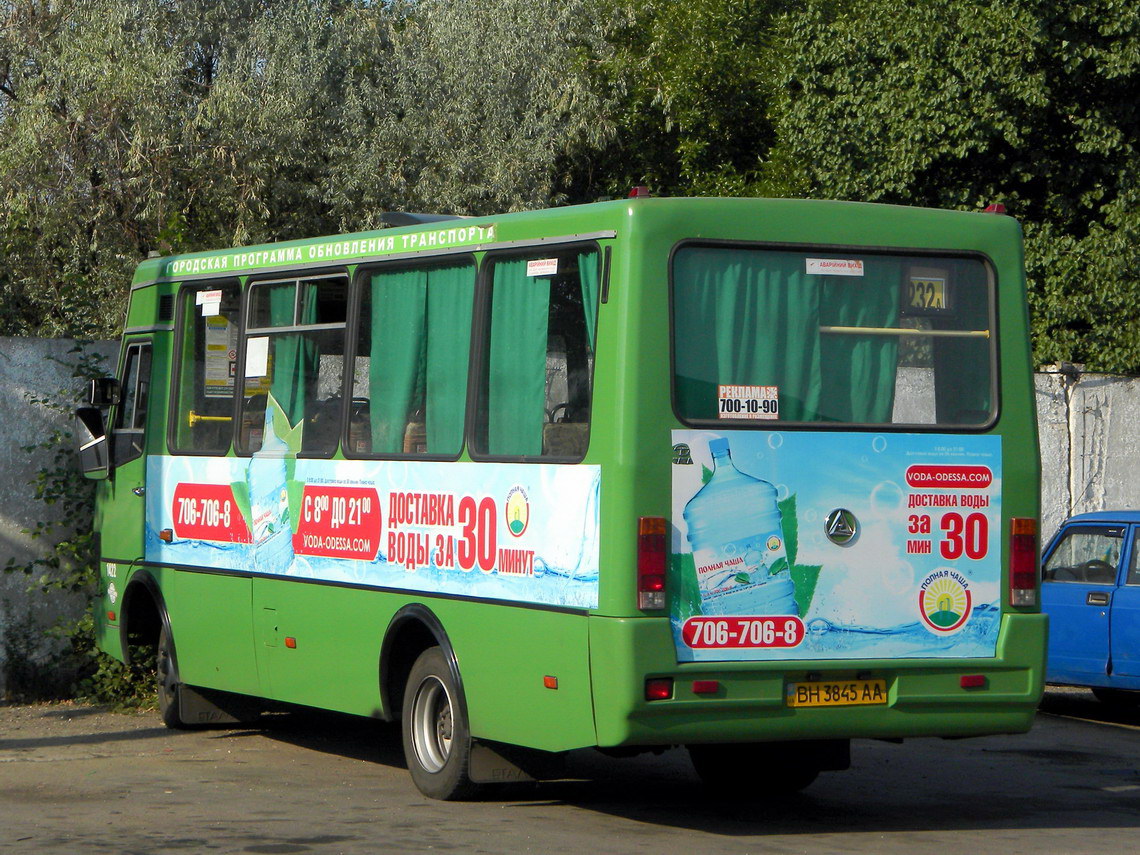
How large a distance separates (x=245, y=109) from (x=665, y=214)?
21.0 m

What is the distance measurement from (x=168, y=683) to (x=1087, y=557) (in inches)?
270

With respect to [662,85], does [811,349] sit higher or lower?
lower

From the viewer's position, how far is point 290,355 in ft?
32.5

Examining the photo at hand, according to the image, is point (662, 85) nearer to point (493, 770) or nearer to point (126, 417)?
point (126, 417)

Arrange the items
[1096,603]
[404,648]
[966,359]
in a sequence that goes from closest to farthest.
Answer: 1. [966,359]
2. [404,648]
3. [1096,603]

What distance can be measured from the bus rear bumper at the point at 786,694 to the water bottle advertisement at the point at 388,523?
361 mm

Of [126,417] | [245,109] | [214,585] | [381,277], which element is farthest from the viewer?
[245,109]

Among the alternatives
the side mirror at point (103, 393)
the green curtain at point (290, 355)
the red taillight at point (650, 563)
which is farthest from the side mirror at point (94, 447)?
the red taillight at point (650, 563)

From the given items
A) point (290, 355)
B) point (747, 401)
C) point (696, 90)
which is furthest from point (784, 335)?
point (696, 90)

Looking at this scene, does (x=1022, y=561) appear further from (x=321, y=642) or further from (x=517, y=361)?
(x=321, y=642)

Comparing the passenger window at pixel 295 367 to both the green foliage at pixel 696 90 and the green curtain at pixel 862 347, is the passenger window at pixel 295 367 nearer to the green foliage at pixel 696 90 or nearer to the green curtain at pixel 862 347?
the green curtain at pixel 862 347

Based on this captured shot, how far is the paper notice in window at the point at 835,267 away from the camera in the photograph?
777 cm

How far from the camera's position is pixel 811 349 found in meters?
7.72

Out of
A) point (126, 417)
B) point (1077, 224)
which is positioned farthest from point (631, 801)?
point (1077, 224)
